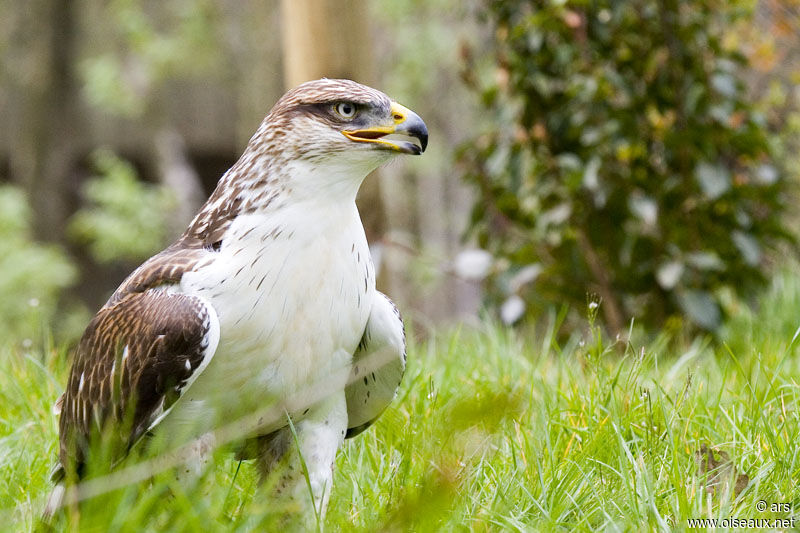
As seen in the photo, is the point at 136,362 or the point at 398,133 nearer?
the point at 136,362

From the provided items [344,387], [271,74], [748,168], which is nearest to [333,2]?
[748,168]

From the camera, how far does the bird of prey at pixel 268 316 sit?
243 cm

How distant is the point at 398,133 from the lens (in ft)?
8.82

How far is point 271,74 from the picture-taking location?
12.1 m

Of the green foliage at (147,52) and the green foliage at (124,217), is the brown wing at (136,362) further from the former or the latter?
the green foliage at (147,52)

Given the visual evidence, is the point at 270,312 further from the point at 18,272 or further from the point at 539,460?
the point at 18,272

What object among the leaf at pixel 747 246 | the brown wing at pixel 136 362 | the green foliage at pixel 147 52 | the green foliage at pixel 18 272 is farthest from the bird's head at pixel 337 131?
the green foliage at pixel 147 52

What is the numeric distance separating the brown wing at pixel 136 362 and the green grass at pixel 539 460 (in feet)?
0.58

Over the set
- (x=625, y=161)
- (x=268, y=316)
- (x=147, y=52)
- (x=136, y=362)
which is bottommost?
(x=147, y=52)

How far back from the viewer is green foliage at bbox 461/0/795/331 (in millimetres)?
4887

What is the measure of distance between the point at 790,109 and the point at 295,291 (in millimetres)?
5765

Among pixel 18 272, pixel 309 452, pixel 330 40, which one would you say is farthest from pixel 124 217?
pixel 309 452

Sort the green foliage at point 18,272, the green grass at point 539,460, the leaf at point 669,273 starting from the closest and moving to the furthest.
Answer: the green grass at point 539,460
the leaf at point 669,273
the green foliage at point 18,272

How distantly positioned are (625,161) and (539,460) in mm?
2890
